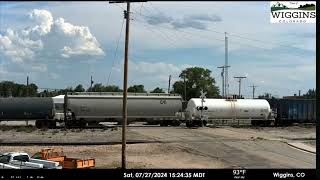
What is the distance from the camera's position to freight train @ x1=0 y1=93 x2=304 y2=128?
5697cm

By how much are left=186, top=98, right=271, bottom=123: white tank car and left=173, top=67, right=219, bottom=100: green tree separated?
87172 mm

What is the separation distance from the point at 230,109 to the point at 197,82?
93.7 metres

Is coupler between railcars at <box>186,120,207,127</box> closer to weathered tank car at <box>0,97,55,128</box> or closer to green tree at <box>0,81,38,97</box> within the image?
weathered tank car at <box>0,97,55,128</box>

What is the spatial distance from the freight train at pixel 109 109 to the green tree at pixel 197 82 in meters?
90.5

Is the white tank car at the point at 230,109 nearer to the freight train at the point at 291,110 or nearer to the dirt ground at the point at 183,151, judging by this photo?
the freight train at the point at 291,110

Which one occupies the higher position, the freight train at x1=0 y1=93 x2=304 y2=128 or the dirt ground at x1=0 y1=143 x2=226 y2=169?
the freight train at x1=0 y1=93 x2=304 y2=128

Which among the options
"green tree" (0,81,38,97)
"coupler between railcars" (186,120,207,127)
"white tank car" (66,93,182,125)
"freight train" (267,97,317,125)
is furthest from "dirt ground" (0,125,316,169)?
"green tree" (0,81,38,97)

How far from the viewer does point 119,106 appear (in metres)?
57.6

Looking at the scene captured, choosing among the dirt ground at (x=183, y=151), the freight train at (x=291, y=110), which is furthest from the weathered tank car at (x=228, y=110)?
the dirt ground at (x=183, y=151)

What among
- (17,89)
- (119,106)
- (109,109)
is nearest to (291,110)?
(119,106)

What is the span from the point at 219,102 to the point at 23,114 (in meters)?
23.5

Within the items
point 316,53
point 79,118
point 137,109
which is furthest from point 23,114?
point 316,53

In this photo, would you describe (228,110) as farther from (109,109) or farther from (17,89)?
(17,89)
